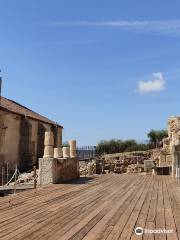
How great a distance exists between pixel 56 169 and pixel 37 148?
61.8 feet

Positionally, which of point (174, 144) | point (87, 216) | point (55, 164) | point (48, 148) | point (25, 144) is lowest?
point (87, 216)

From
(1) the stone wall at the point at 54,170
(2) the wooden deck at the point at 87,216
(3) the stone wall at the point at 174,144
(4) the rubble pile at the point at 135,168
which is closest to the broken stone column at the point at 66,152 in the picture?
(1) the stone wall at the point at 54,170

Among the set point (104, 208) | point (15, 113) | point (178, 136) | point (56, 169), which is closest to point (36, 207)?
point (104, 208)

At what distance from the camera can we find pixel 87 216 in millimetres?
8008

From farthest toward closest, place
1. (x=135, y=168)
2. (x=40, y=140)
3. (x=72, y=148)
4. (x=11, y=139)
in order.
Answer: (x=40, y=140) < (x=11, y=139) < (x=135, y=168) < (x=72, y=148)

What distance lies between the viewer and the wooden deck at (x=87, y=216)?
6227mm

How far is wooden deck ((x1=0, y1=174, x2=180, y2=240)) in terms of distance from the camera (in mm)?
6227

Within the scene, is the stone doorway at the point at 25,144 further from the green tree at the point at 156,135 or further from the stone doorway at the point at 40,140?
the green tree at the point at 156,135

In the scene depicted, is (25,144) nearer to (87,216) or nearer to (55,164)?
(55,164)

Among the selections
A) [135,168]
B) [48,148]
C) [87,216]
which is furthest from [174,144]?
[87,216]

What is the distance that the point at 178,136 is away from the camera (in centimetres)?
1755

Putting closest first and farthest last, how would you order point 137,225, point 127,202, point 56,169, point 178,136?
point 137,225 → point 127,202 → point 56,169 → point 178,136

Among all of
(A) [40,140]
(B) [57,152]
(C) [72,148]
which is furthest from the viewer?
(A) [40,140]

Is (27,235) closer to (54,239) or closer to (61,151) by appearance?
(54,239)
